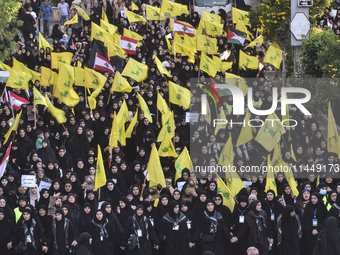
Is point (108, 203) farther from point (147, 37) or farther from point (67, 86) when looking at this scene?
point (147, 37)

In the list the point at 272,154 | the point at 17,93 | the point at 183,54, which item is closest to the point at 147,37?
the point at 183,54

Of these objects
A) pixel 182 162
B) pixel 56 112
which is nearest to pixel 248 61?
pixel 56 112

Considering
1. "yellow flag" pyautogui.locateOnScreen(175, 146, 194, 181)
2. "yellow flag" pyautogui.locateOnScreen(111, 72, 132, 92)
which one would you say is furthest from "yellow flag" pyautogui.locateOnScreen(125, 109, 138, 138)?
"yellow flag" pyautogui.locateOnScreen(175, 146, 194, 181)

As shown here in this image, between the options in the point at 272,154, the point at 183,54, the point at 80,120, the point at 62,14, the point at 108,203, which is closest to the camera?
the point at 108,203

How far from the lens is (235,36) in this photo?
3062cm

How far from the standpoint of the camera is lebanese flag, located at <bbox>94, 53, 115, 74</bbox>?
89.0ft

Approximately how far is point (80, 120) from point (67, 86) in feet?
3.40

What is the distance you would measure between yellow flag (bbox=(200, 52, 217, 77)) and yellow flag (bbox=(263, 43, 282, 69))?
132 cm

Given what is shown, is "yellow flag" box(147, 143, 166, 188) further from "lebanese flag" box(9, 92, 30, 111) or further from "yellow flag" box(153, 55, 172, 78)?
"yellow flag" box(153, 55, 172, 78)

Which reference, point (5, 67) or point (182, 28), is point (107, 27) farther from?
point (5, 67)

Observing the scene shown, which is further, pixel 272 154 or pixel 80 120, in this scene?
pixel 80 120

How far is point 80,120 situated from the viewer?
2430 centimetres

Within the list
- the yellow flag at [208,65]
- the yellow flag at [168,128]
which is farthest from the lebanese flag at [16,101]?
the yellow flag at [208,65]

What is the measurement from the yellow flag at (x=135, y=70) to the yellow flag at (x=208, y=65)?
1369mm
